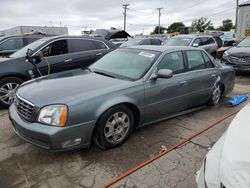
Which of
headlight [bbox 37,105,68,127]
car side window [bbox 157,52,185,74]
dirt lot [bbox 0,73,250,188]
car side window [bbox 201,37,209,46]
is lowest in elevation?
dirt lot [bbox 0,73,250,188]

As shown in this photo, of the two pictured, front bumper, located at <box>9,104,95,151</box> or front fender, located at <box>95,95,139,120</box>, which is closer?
front bumper, located at <box>9,104,95,151</box>

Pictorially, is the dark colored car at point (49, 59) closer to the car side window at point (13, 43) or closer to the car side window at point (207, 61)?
the car side window at point (207, 61)

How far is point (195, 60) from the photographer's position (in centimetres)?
474

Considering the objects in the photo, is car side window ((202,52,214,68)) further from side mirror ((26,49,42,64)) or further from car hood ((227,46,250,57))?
car hood ((227,46,250,57))

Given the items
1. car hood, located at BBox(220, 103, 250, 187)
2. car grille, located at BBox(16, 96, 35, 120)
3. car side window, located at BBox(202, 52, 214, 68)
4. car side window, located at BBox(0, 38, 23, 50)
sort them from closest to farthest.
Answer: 1. car hood, located at BBox(220, 103, 250, 187)
2. car grille, located at BBox(16, 96, 35, 120)
3. car side window, located at BBox(202, 52, 214, 68)
4. car side window, located at BBox(0, 38, 23, 50)

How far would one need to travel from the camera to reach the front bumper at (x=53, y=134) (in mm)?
2832

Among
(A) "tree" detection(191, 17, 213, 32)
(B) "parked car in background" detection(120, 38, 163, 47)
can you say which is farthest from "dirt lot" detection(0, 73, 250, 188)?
(A) "tree" detection(191, 17, 213, 32)

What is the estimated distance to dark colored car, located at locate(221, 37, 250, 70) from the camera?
8578 millimetres

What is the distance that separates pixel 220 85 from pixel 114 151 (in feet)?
10.4

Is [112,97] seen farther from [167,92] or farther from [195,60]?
[195,60]

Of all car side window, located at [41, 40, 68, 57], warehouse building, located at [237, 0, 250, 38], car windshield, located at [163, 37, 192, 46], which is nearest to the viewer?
car side window, located at [41, 40, 68, 57]

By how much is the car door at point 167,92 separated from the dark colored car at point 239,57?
5.30 meters

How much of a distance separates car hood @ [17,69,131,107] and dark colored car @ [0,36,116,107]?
1.80 metres

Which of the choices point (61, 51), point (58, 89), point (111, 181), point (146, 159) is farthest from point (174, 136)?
point (61, 51)
